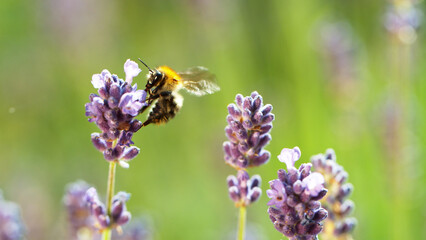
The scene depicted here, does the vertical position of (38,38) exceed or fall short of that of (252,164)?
it exceeds it

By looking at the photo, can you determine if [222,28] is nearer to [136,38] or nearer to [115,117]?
[136,38]

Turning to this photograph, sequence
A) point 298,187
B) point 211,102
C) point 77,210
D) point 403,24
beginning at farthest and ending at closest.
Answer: point 211,102
point 403,24
point 77,210
point 298,187

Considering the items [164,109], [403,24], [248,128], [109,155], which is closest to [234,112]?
[248,128]

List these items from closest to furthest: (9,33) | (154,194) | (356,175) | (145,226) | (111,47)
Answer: (145,226), (356,175), (154,194), (111,47), (9,33)

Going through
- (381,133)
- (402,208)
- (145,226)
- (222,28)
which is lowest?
(145,226)

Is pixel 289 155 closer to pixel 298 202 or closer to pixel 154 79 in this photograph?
pixel 298 202

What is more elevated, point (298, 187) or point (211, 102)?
point (211, 102)

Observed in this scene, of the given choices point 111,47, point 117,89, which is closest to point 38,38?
point 111,47

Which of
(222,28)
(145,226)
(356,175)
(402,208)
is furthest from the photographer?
(222,28)
